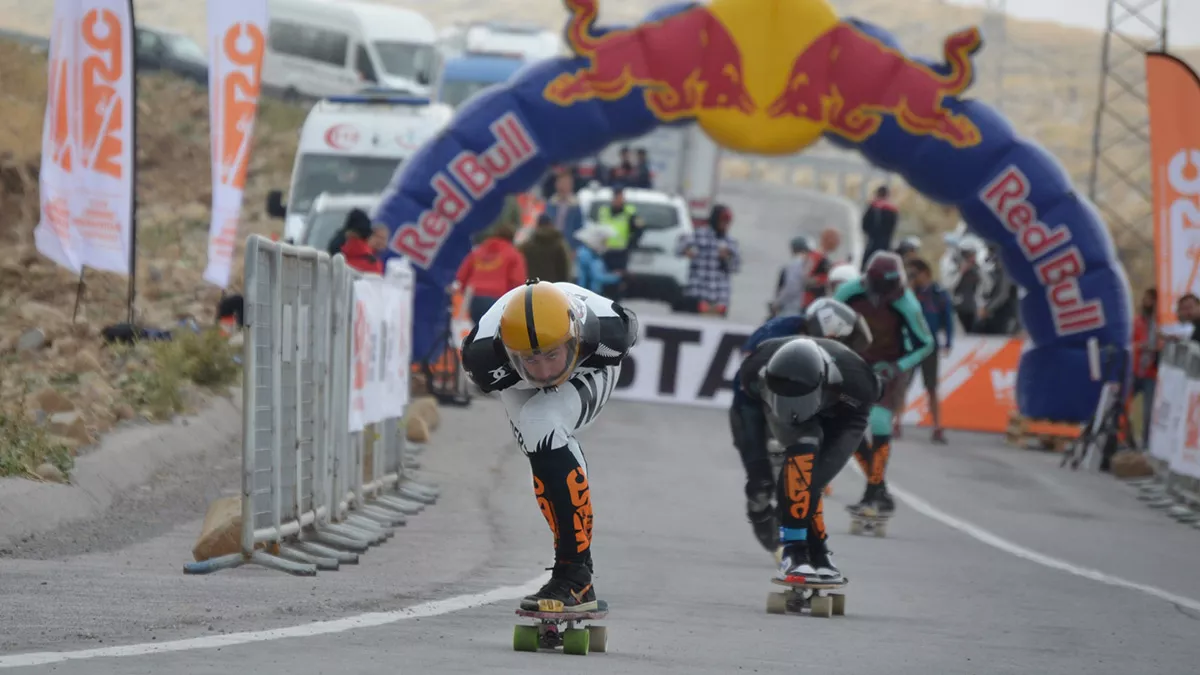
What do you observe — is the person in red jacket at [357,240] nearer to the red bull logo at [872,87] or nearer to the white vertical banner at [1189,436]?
the white vertical banner at [1189,436]

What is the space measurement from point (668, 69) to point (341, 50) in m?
22.0

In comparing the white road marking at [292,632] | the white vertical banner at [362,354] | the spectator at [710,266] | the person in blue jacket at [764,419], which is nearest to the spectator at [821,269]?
the spectator at [710,266]

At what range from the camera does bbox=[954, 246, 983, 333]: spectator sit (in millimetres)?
27234

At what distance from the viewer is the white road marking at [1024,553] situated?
38.7 ft

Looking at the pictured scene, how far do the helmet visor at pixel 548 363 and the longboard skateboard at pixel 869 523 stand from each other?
696 centimetres

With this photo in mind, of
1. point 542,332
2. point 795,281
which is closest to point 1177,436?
point 795,281

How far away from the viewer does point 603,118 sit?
2352 centimetres

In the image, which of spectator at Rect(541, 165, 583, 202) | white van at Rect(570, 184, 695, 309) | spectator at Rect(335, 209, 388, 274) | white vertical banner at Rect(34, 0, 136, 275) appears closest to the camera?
spectator at Rect(335, 209, 388, 274)

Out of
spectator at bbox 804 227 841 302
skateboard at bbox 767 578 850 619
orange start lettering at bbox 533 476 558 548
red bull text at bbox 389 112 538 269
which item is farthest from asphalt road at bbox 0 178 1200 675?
red bull text at bbox 389 112 538 269

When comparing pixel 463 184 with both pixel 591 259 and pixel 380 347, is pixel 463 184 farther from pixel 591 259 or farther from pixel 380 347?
pixel 380 347

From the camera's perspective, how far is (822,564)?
33.1ft

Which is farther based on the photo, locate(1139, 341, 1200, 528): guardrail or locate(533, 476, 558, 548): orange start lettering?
locate(1139, 341, 1200, 528): guardrail

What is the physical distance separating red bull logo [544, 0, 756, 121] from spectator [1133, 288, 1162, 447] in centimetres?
494

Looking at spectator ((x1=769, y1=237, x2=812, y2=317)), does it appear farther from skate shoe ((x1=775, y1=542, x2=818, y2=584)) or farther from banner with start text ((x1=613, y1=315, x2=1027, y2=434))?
skate shoe ((x1=775, y1=542, x2=818, y2=584))
